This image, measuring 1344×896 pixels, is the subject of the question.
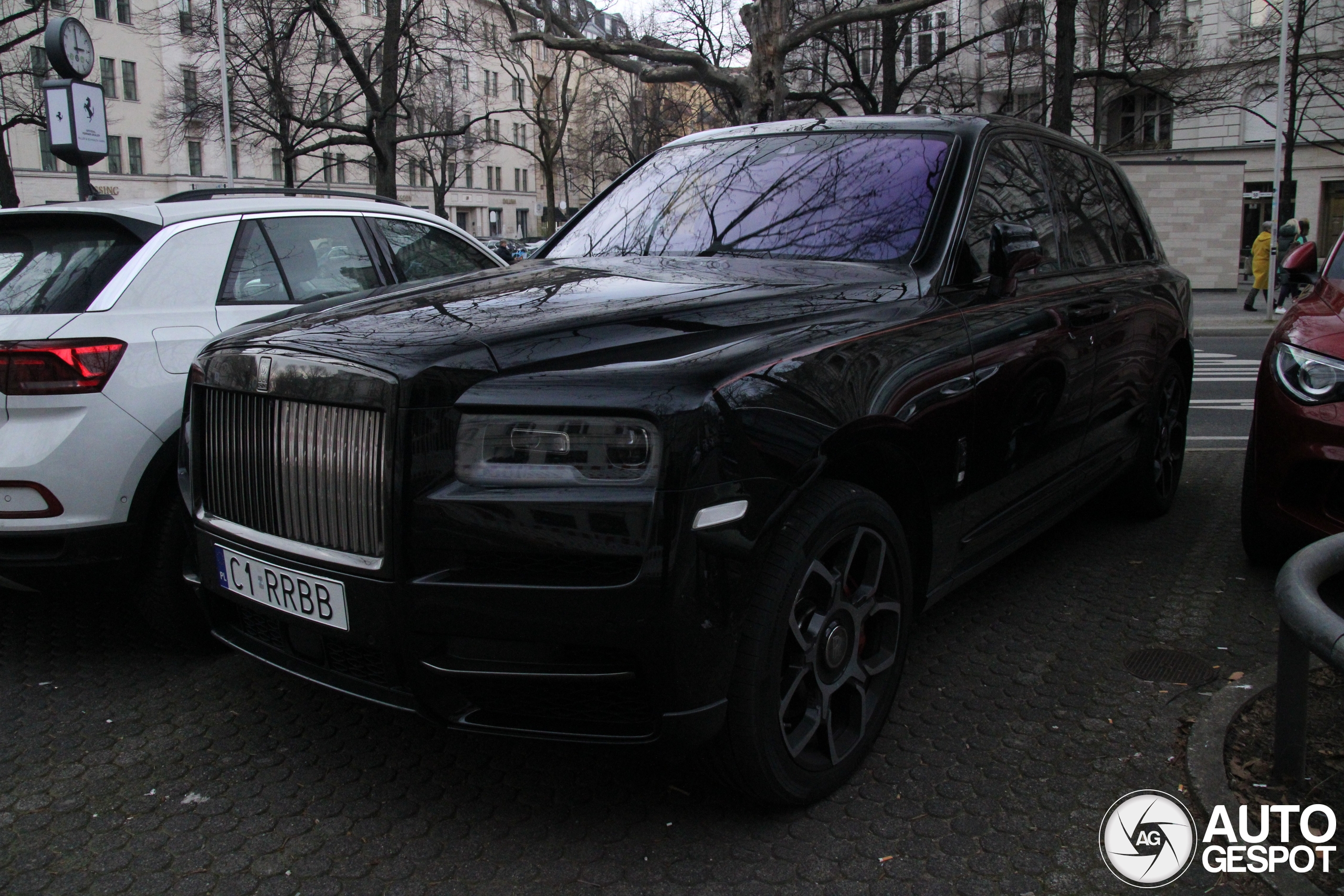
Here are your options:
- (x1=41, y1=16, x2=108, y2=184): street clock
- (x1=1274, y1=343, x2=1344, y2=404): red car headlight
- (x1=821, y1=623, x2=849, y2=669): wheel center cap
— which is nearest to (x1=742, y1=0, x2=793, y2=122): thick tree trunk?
(x1=41, y1=16, x2=108, y2=184): street clock

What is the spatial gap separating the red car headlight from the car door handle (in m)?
0.68

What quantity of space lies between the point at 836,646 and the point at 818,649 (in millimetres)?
70

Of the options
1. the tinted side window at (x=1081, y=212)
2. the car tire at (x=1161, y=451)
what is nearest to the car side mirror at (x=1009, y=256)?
the tinted side window at (x=1081, y=212)

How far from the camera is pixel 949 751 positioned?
3.22 metres

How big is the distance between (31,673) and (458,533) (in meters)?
2.50

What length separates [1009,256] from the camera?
11.7ft

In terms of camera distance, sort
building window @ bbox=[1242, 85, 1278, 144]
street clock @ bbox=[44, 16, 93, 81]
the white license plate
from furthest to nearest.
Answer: building window @ bbox=[1242, 85, 1278, 144] < street clock @ bbox=[44, 16, 93, 81] < the white license plate

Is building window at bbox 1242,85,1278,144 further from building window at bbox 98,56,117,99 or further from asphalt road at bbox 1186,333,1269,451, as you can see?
building window at bbox 98,56,117,99

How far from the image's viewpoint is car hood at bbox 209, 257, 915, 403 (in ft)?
8.31

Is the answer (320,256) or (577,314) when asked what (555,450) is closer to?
(577,314)

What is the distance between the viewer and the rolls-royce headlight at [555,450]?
2.38 meters

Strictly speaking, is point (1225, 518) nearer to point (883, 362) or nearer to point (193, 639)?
→ point (883, 362)

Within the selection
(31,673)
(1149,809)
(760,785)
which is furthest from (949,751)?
(31,673)

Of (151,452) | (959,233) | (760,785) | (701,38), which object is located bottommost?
(760,785)
